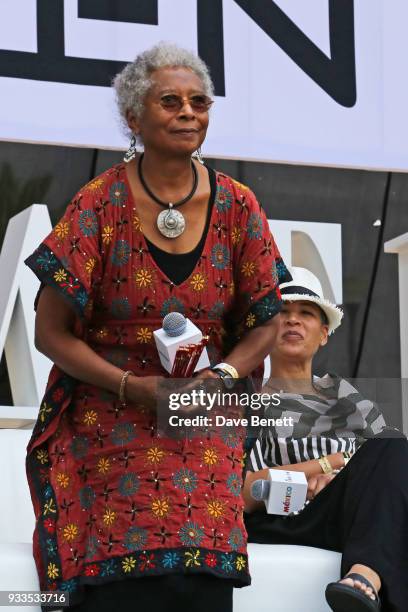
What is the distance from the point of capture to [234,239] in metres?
2.26

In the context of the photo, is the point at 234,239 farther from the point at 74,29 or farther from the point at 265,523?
the point at 74,29

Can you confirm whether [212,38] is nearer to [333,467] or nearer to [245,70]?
[245,70]

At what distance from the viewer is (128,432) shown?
2123mm

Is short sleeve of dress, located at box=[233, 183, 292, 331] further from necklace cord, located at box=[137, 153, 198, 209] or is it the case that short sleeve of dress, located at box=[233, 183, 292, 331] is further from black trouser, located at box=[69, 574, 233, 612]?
black trouser, located at box=[69, 574, 233, 612]

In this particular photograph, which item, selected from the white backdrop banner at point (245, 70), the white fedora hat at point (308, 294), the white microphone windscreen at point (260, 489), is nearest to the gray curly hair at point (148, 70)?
the white microphone windscreen at point (260, 489)

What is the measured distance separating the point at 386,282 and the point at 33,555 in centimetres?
319

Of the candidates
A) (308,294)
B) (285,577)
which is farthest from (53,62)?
(285,577)

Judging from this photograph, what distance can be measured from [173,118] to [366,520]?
1.00 m

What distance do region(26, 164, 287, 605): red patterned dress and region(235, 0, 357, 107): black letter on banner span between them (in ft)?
7.41

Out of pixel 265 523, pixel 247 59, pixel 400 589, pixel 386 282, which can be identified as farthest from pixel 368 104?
pixel 400 589

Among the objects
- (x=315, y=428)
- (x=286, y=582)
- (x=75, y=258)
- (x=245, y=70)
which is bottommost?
(x=286, y=582)

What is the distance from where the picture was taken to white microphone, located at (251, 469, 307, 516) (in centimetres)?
273

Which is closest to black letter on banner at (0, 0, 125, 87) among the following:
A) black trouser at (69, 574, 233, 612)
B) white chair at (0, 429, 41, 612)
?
white chair at (0, 429, 41, 612)

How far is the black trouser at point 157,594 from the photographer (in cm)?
204
